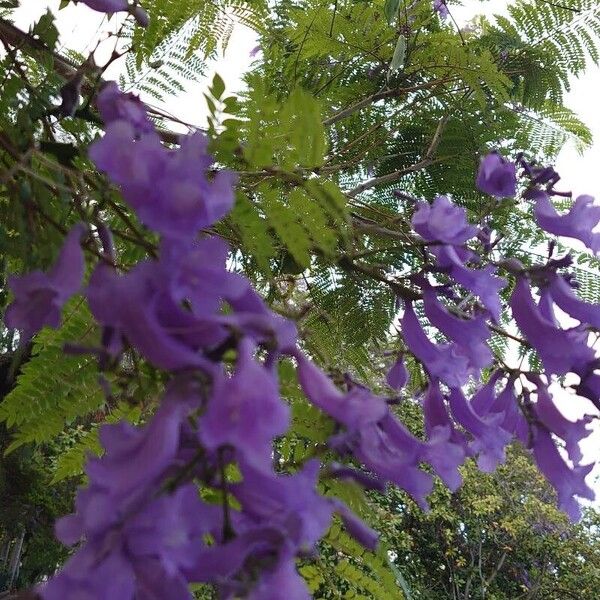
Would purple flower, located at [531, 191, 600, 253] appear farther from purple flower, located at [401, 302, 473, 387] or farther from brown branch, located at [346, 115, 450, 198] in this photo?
brown branch, located at [346, 115, 450, 198]

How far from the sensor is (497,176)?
65 cm

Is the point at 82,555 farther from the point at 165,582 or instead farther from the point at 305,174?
the point at 305,174

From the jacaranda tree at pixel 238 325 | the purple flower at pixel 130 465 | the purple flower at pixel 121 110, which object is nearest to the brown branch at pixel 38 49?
the jacaranda tree at pixel 238 325

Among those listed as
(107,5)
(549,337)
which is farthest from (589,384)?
(107,5)

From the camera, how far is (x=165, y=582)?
263 mm

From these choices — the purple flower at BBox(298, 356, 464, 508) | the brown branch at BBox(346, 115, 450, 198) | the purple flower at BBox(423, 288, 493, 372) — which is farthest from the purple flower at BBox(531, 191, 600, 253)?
the brown branch at BBox(346, 115, 450, 198)

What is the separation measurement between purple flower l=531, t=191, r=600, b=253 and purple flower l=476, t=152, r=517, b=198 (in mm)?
43

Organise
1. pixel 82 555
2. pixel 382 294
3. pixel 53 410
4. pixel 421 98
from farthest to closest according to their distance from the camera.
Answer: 1. pixel 421 98
2. pixel 382 294
3. pixel 53 410
4. pixel 82 555

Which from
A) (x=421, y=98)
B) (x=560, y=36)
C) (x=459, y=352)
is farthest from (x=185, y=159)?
(x=560, y=36)

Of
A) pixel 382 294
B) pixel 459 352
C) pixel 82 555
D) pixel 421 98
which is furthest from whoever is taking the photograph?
pixel 421 98

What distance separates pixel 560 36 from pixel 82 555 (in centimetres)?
159

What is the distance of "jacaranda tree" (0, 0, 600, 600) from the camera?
262 millimetres

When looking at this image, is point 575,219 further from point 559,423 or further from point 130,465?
point 130,465

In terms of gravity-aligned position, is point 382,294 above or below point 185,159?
above
